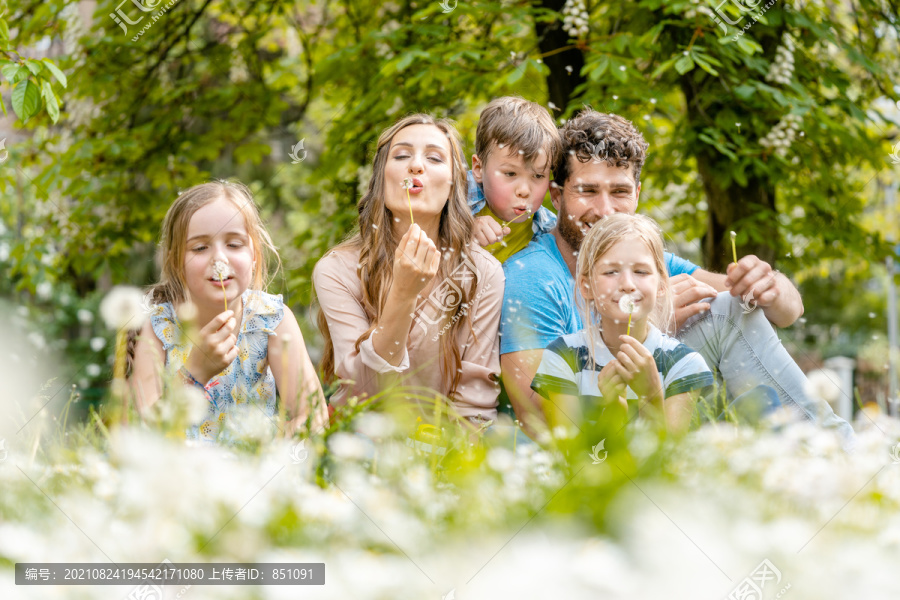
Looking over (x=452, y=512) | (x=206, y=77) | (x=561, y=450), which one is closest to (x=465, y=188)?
(x=561, y=450)

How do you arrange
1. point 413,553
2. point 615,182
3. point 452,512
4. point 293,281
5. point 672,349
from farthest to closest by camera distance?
point 293,281
point 615,182
point 672,349
point 452,512
point 413,553

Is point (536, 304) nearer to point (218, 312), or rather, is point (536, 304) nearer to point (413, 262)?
point (413, 262)

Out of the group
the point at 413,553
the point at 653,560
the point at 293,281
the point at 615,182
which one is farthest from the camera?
the point at 293,281

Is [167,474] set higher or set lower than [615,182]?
higher

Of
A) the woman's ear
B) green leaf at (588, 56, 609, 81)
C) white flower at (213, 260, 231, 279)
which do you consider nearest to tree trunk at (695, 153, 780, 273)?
green leaf at (588, 56, 609, 81)

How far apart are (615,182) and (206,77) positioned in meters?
4.23

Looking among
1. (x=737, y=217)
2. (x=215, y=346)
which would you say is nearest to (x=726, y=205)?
(x=737, y=217)

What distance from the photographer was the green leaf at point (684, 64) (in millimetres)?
3051

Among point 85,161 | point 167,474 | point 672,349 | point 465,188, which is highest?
point 167,474

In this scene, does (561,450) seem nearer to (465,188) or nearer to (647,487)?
(647,487)

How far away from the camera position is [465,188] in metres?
2.50

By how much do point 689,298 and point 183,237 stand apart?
151 centimetres

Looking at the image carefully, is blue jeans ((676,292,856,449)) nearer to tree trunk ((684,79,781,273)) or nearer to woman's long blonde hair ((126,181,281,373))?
woman's long blonde hair ((126,181,281,373))

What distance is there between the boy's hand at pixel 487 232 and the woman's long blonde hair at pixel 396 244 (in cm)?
5
